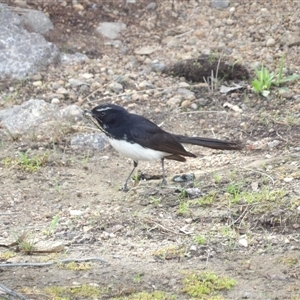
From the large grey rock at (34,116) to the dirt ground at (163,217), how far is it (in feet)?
0.62

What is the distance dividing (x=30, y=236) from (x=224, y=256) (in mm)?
1453

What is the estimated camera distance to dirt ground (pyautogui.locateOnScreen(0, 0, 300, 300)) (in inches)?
216

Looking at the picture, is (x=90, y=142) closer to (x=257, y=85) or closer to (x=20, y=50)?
(x=257, y=85)

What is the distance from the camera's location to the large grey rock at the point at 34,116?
28.5 ft

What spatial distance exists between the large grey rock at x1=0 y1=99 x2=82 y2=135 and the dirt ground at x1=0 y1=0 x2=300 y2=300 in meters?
0.19

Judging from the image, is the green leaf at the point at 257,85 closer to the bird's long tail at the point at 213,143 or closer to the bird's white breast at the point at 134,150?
the bird's long tail at the point at 213,143

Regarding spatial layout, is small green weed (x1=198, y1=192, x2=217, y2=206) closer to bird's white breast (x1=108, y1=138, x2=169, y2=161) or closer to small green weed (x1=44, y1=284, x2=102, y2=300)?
bird's white breast (x1=108, y1=138, x2=169, y2=161)

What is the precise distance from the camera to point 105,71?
32.4 ft

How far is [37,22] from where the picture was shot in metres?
10.4

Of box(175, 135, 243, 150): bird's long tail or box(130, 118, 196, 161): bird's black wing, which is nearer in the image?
box(130, 118, 196, 161): bird's black wing

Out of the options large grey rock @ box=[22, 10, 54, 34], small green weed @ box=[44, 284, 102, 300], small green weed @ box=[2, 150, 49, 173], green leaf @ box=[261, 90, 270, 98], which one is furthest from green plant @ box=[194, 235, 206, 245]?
large grey rock @ box=[22, 10, 54, 34]

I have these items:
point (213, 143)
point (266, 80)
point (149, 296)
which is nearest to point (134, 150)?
point (213, 143)

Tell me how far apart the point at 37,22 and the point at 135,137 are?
3.71 m

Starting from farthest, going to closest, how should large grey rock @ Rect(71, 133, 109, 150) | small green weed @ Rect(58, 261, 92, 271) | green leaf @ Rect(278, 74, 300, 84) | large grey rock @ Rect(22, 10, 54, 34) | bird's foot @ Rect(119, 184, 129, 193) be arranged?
1. large grey rock @ Rect(22, 10, 54, 34)
2. green leaf @ Rect(278, 74, 300, 84)
3. large grey rock @ Rect(71, 133, 109, 150)
4. bird's foot @ Rect(119, 184, 129, 193)
5. small green weed @ Rect(58, 261, 92, 271)
